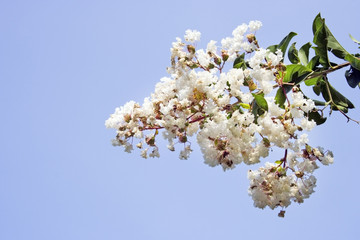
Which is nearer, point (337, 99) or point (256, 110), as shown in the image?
point (256, 110)

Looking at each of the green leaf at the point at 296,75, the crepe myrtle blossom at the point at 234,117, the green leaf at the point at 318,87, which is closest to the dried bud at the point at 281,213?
the crepe myrtle blossom at the point at 234,117

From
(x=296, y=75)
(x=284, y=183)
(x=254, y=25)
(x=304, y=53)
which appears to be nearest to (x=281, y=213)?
(x=284, y=183)

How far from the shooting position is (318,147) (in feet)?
7.73

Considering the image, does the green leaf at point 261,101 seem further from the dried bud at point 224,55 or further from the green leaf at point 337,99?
the green leaf at point 337,99

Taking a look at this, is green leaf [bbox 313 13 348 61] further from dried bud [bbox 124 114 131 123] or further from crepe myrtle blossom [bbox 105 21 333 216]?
dried bud [bbox 124 114 131 123]

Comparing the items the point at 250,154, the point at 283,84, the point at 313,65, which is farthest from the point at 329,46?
the point at 250,154

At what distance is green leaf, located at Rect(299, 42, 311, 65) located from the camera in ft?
8.70

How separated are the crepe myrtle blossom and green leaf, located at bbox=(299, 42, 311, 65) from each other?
0.91 feet

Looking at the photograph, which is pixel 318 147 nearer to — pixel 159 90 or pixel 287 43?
pixel 287 43

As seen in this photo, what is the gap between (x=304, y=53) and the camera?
8.78 ft

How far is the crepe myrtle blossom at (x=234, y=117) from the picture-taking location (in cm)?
228

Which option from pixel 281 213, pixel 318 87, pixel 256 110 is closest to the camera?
pixel 256 110

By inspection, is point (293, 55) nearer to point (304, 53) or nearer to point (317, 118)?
point (304, 53)

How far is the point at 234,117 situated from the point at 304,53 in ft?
2.33
